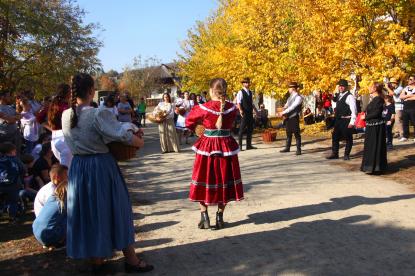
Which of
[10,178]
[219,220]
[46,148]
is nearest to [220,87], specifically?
[219,220]

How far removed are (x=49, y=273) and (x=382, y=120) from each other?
6905mm

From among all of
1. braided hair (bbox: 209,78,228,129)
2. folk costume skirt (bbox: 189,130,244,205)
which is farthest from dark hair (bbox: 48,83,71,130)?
braided hair (bbox: 209,78,228,129)

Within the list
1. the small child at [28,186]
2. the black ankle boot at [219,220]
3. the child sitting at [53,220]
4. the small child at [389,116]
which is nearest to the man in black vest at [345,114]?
the small child at [389,116]

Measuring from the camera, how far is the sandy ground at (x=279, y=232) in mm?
4387

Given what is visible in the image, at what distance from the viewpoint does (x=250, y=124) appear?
13047 millimetres

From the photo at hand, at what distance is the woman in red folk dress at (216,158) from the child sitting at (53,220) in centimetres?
158

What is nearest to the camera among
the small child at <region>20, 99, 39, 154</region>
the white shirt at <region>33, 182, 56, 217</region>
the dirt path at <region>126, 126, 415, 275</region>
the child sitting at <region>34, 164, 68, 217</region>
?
the dirt path at <region>126, 126, 415, 275</region>

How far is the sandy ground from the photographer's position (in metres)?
4.39

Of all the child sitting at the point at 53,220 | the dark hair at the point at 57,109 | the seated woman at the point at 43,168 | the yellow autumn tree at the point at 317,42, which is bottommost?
the child sitting at the point at 53,220

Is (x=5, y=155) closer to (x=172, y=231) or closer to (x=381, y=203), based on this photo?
(x=172, y=231)

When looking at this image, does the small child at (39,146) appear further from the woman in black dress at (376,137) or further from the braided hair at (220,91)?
the woman in black dress at (376,137)

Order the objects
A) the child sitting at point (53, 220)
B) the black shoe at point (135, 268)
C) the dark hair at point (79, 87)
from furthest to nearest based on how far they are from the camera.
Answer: the child sitting at point (53, 220)
the black shoe at point (135, 268)
the dark hair at point (79, 87)

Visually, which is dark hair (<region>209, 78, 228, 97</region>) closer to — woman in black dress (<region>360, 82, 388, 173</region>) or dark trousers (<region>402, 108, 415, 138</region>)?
woman in black dress (<region>360, 82, 388, 173</region>)

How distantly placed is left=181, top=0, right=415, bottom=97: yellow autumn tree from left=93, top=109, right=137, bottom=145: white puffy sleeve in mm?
10291
